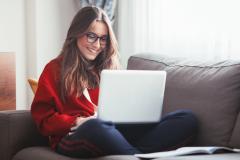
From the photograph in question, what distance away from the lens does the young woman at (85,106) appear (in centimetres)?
192

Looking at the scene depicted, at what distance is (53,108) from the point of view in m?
2.14

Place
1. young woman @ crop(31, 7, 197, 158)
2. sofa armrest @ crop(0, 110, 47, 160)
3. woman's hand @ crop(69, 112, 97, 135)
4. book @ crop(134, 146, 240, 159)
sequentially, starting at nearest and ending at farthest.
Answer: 1. book @ crop(134, 146, 240, 159)
2. young woman @ crop(31, 7, 197, 158)
3. woman's hand @ crop(69, 112, 97, 135)
4. sofa armrest @ crop(0, 110, 47, 160)

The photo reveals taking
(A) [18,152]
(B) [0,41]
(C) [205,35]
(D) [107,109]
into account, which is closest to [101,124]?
(D) [107,109]

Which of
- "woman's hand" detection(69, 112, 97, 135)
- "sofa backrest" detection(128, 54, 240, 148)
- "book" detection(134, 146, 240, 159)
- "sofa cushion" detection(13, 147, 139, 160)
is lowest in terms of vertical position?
"sofa cushion" detection(13, 147, 139, 160)

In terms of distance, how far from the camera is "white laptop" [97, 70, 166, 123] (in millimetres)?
1956

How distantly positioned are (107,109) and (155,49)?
1.35 meters

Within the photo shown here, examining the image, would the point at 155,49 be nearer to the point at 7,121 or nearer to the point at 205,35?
the point at 205,35

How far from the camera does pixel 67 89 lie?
7.04 ft

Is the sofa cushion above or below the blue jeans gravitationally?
below

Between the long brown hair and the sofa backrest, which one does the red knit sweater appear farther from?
the sofa backrest

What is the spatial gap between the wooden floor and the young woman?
0.78 meters

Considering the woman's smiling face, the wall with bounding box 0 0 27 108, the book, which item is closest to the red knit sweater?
the woman's smiling face

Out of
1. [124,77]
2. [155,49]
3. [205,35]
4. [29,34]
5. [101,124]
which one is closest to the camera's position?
[101,124]

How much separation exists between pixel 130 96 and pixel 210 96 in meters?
0.36
